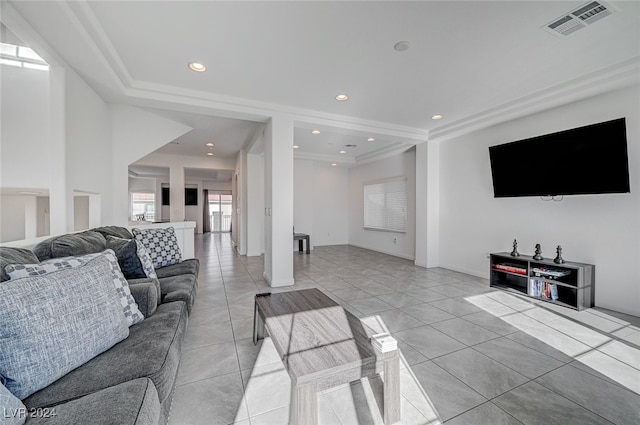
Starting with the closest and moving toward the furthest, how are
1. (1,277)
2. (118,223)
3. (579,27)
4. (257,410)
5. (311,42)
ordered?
(1,277) < (257,410) < (579,27) < (311,42) < (118,223)

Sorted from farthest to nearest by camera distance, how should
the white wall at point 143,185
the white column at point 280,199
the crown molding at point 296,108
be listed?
the white wall at point 143,185 < the white column at point 280,199 < the crown molding at point 296,108

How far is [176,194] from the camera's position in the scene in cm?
661

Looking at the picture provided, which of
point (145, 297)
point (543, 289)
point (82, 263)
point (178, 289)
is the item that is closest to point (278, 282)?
point (178, 289)

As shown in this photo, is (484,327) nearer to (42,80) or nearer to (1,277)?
(1,277)

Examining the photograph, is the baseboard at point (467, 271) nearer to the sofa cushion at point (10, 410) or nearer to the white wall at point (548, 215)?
the white wall at point (548, 215)

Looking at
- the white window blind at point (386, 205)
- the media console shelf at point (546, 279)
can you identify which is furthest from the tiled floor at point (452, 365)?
the white window blind at point (386, 205)

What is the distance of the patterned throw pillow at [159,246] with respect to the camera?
285 centimetres

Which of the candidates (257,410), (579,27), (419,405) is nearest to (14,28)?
(257,410)

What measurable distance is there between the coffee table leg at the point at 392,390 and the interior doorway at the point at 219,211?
39.6 ft

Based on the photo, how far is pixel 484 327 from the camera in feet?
7.97

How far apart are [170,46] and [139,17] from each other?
1.14ft

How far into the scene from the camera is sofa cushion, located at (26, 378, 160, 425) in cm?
81

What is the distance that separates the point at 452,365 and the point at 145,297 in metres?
2.15

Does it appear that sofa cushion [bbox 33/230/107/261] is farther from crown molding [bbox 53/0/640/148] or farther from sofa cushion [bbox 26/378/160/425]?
crown molding [bbox 53/0/640/148]
